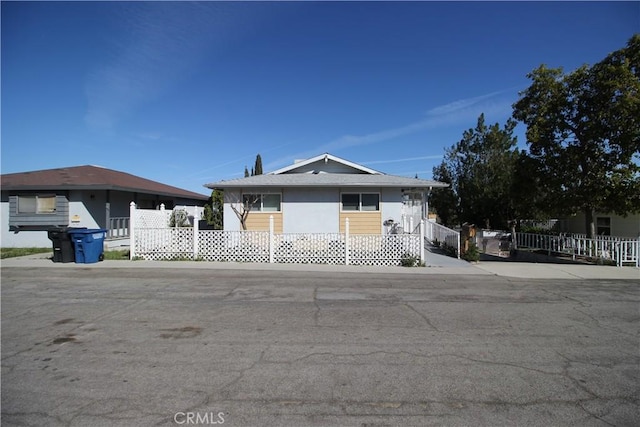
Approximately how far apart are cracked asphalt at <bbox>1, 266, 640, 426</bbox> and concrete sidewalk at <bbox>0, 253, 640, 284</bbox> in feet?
9.21

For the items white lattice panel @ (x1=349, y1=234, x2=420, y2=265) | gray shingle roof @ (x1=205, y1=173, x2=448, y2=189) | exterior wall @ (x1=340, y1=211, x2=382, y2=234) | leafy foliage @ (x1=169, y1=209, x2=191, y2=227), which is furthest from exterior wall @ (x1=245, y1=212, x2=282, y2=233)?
white lattice panel @ (x1=349, y1=234, x2=420, y2=265)

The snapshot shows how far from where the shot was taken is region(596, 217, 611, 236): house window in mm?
21453

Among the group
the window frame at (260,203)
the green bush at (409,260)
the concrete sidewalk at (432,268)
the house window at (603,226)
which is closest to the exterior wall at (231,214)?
the window frame at (260,203)

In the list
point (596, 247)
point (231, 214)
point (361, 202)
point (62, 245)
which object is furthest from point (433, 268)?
point (62, 245)

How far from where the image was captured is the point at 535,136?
16109mm

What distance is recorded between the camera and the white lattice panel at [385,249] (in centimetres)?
1291

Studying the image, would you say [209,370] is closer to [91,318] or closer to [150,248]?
[91,318]

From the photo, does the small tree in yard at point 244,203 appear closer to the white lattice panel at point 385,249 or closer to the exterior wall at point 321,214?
the exterior wall at point 321,214

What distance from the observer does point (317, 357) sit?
4508 mm

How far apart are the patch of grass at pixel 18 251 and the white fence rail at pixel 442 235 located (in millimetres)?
17317

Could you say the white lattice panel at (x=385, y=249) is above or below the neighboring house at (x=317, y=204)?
below

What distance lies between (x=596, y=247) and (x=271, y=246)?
40.1ft

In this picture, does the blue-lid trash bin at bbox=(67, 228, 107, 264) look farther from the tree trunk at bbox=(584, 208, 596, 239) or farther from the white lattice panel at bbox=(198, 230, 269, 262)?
the tree trunk at bbox=(584, 208, 596, 239)

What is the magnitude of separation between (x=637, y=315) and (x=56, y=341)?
9.40 meters
